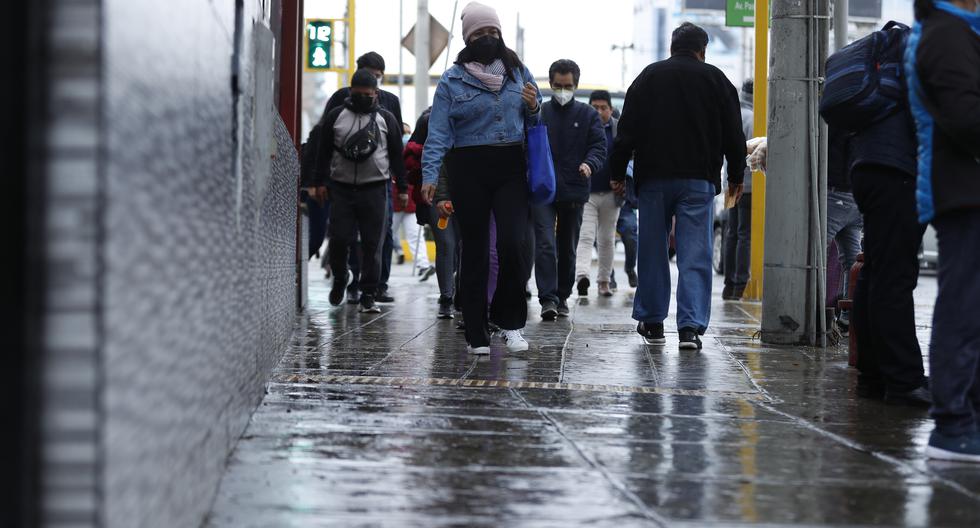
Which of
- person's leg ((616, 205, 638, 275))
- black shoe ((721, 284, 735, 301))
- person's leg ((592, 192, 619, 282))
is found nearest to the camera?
black shoe ((721, 284, 735, 301))

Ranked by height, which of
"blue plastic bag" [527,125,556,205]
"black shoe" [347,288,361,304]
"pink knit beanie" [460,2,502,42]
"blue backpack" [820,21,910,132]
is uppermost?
"pink knit beanie" [460,2,502,42]

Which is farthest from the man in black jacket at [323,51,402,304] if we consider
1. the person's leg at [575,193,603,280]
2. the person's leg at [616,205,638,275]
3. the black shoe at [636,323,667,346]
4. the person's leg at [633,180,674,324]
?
the black shoe at [636,323,667,346]

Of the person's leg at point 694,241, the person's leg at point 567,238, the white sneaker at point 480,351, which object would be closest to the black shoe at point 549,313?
the person's leg at point 567,238

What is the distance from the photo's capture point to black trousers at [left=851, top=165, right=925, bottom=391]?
5688 millimetres

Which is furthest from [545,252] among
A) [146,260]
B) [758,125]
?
[146,260]

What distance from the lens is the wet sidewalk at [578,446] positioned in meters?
3.46

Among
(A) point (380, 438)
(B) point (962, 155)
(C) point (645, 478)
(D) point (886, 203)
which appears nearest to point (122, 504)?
(C) point (645, 478)

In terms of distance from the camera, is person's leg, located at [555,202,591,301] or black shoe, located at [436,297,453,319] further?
person's leg, located at [555,202,591,301]

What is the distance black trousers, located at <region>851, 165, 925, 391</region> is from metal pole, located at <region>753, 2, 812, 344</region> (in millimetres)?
2536

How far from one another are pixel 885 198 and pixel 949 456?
5.29ft

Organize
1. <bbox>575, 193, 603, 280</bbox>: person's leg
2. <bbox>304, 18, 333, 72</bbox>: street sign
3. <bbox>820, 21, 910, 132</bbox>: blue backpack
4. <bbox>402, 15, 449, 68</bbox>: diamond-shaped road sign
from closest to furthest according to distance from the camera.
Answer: <bbox>820, 21, 910, 132</bbox>: blue backpack < <bbox>575, 193, 603, 280</bbox>: person's leg < <bbox>304, 18, 333, 72</bbox>: street sign < <bbox>402, 15, 449, 68</bbox>: diamond-shaped road sign

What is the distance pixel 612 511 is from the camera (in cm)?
342

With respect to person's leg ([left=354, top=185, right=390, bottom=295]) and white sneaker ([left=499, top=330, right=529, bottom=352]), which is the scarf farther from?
person's leg ([left=354, top=185, right=390, bottom=295])

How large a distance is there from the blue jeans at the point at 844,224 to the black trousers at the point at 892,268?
2910 mm
